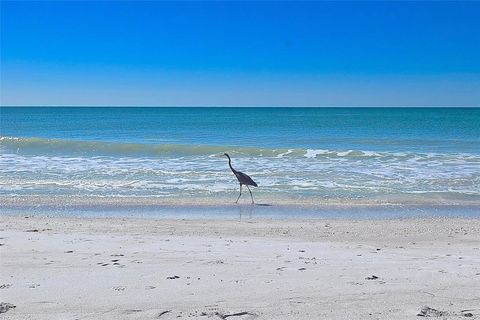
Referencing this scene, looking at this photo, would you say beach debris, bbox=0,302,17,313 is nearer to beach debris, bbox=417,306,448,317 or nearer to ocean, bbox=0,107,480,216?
beach debris, bbox=417,306,448,317

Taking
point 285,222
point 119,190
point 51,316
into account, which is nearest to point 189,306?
point 51,316

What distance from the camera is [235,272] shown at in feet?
19.3

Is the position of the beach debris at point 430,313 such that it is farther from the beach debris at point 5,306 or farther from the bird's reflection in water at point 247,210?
the bird's reflection in water at point 247,210

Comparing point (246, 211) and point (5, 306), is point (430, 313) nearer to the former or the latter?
point (5, 306)

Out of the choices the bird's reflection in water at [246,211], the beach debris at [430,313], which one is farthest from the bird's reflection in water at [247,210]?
the beach debris at [430,313]

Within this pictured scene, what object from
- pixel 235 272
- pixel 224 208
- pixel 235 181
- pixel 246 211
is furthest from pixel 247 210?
pixel 235 272

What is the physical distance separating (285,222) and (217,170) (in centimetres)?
828

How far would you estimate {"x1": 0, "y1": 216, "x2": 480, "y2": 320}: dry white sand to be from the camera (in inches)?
187

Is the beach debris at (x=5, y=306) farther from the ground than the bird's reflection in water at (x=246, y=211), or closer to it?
farther from the ground

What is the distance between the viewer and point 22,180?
15562 millimetres

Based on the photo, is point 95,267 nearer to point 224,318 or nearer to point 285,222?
point 224,318

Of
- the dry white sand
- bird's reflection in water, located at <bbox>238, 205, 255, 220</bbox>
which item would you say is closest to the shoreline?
bird's reflection in water, located at <bbox>238, 205, 255, 220</bbox>

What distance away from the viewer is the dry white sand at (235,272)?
187 inches

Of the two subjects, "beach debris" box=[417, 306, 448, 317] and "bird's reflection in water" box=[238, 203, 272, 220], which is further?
"bird's reflection in water" box=[238, 203, 272, 220]
